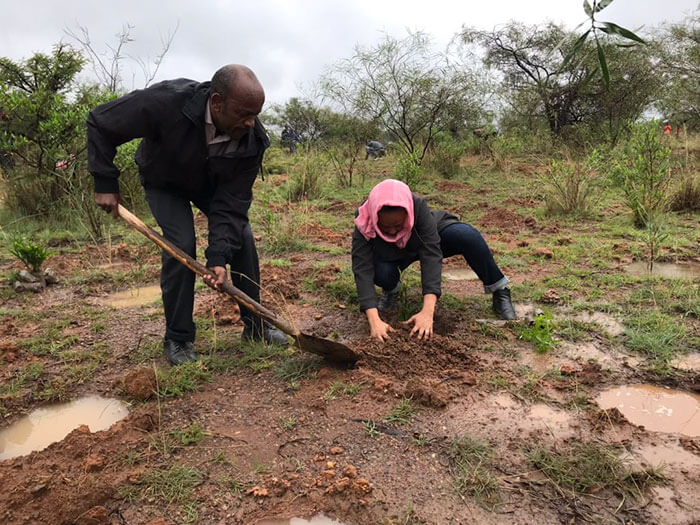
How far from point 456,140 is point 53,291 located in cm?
898

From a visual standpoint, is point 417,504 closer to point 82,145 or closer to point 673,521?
point 673,521

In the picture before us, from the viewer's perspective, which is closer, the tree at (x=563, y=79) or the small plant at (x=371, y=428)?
the small plant at (x=371, y=428)

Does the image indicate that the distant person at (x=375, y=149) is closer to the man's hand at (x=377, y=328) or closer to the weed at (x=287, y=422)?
the man's hand at (x=377, y=328)

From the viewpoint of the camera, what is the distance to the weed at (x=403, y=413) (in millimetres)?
2145

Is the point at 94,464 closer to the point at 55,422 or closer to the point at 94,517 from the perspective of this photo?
the point at 94,517

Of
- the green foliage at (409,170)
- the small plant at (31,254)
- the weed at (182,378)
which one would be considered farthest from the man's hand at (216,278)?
the green foliage at (409,170)

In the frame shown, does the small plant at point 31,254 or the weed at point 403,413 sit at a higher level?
the small plant at point 31,254

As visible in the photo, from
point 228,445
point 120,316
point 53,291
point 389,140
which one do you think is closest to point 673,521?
point 228,445

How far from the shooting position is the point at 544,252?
4574 millimetres

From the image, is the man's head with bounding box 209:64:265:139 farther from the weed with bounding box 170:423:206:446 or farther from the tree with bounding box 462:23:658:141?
the tree with bounding box 462:23:658:141

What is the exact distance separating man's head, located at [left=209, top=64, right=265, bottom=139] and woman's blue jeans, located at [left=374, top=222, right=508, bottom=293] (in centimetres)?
139

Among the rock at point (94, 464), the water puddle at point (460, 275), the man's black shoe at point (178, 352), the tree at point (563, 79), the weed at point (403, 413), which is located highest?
the tree at point (563, 79)

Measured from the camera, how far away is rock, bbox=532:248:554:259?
14.8 feet

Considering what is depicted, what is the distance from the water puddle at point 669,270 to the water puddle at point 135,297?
12.6ft
